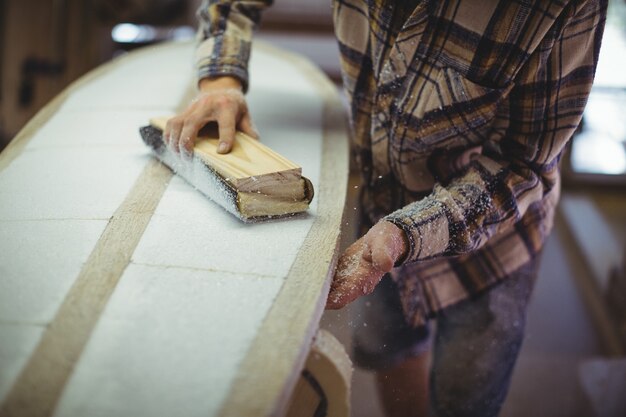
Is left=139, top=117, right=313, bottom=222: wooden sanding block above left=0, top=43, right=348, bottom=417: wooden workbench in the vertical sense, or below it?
above

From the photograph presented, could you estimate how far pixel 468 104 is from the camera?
1335 mm

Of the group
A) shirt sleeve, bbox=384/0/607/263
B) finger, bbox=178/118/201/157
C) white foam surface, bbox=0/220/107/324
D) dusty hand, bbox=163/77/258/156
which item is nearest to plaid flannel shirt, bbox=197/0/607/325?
shirt sleeve, bbox=384/0/607/263

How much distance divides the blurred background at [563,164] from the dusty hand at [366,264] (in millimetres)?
452

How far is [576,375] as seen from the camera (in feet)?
8.70

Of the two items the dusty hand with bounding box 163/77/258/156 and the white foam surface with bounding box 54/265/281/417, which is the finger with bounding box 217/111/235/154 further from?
the white foam surface with bounding box 54/265/281/417

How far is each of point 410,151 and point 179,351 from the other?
0.72 metres

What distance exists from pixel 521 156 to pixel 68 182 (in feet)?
3.00

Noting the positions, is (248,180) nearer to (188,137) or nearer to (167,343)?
(188,137)

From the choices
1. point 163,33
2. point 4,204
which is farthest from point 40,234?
point 163,33

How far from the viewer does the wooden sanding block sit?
1232mm

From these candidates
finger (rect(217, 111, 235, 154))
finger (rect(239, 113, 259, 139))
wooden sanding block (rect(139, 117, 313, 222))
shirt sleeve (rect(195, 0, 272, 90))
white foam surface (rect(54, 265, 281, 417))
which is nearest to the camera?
white foam surface (rect(54, 265, 281, 417))

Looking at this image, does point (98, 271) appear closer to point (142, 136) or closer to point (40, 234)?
point (40, 234)

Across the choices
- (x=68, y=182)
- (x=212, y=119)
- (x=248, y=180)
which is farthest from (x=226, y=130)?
(x=68, y=182)

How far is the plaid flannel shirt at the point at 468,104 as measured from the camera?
124 centimetres
